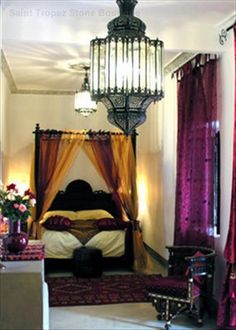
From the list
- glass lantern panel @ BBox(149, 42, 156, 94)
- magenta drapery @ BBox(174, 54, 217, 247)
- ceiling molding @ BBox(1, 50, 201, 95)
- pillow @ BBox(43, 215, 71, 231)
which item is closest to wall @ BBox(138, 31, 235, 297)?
magenta drapery @ BBox(174, 54, 217, 247)

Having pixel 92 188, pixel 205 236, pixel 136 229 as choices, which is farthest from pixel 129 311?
pixel 92 188

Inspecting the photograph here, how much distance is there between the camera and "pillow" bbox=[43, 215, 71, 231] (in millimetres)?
6379

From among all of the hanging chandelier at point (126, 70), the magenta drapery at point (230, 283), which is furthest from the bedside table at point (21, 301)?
the magenta drapery at point (230, 283)

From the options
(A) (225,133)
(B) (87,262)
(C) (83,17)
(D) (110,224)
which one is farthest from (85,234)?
(C) (83,17)

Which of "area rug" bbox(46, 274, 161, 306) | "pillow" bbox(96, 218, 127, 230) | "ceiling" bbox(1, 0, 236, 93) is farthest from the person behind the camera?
"pillow" bbox(96, 218, 127, 230)

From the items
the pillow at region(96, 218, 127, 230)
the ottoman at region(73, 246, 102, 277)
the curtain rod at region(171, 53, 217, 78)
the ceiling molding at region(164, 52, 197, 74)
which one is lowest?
the ottoman at region(73, 246, 102, 277)

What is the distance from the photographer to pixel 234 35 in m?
4.00

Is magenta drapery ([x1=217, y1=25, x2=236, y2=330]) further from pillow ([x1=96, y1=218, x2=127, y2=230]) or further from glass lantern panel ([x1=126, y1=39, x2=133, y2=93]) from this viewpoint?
pillow ([x1=96, y1=218, x2=127, y2=230])

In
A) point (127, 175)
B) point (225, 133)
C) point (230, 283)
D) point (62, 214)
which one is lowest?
point (230, 283)

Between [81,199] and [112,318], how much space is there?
3522 mm

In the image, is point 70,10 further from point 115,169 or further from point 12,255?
point 115,169

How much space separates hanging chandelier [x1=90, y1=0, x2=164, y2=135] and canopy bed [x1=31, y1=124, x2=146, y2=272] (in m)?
3.85

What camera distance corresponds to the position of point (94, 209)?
7.61 m

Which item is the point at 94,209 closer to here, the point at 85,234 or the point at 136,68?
the point at 85,234
